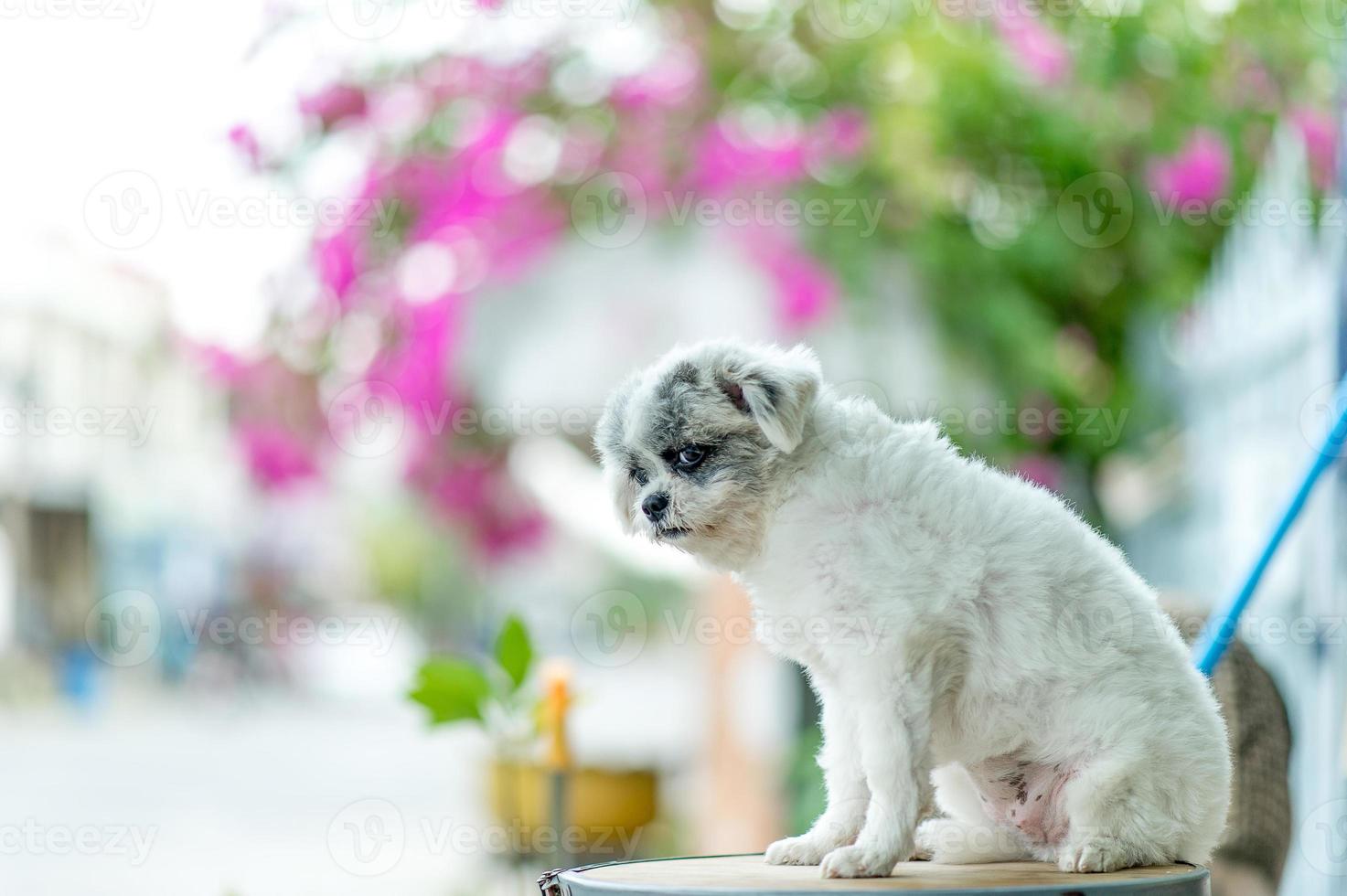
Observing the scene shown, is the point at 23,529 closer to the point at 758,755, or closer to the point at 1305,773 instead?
the point at 758,755

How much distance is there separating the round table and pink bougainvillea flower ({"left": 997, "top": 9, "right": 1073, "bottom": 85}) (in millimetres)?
4323

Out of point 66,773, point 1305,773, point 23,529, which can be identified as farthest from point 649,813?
point 23,529

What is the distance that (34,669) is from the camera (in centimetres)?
2189

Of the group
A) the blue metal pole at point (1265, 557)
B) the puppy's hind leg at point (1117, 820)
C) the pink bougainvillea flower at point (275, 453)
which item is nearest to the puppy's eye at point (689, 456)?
the puppy's hind leg at point (1117, 820)

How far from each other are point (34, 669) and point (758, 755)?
18.5m

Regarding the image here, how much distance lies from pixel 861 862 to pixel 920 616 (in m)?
0.32

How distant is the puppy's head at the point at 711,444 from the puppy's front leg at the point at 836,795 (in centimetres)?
27

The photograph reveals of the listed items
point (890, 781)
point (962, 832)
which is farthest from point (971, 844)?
point (890, 781)

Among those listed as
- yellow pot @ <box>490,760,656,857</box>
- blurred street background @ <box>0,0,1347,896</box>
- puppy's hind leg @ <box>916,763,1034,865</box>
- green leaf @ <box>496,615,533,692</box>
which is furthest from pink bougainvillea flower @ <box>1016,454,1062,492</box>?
puppy's hind leg @ <box>916,763,1034,865</box>

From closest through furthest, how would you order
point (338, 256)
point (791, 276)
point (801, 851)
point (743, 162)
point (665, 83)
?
point (801, 851) → point (791, 276) → point (743, 162) → point (338, 256) → point (665, 83)

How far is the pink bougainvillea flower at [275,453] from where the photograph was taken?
619 centimetres

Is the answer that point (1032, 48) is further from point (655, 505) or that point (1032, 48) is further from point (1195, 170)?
point (655, 505)

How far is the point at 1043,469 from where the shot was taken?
235 inches

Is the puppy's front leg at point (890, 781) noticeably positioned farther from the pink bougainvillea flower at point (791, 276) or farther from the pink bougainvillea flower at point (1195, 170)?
the pink bougainvillea flower at point (1195, 170)
